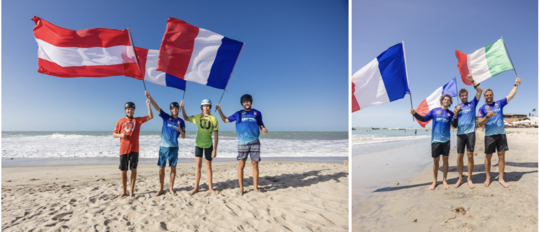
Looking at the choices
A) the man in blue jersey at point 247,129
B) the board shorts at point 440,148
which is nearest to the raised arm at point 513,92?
the board shorts at point 440,148

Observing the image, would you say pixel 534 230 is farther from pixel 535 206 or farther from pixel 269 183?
pixel 269 183

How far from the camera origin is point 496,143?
4594 mm

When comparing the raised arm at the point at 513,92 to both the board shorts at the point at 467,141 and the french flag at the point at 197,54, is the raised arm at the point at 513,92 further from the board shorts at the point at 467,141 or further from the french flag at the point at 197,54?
the french flag at the point at 197,54

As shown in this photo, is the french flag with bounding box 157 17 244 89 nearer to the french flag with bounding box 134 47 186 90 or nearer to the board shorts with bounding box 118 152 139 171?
the french flag with bounding box 134 47 186 90

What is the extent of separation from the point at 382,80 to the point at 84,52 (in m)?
5.99

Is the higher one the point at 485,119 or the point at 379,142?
the point at 485,119

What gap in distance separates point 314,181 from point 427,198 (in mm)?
2592

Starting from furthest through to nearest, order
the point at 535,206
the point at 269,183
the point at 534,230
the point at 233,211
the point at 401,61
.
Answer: the point at 269,183
the point at 401,61
the point at 233,211
the point at 535,206
the point at 534,230

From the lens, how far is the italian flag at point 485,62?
513 cm

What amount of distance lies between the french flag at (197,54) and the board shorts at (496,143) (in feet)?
18.2

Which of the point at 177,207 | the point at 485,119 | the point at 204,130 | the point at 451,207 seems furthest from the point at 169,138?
the point at 485,119

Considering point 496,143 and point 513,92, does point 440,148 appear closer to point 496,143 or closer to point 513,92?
point 496,143

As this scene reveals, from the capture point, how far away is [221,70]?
16.8ft

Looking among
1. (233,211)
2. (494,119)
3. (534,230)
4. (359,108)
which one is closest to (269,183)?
(233,211)
